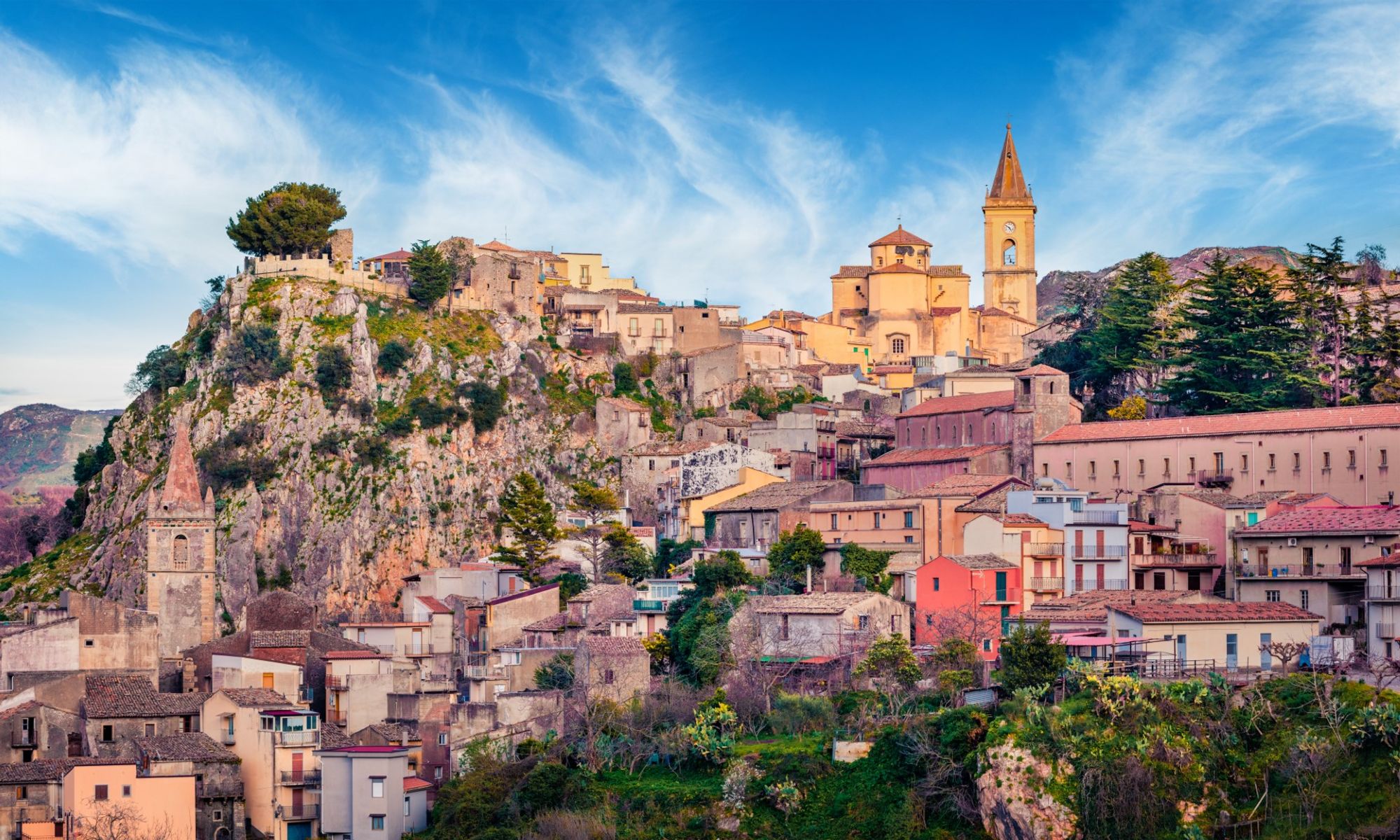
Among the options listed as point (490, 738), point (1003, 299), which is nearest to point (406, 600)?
point (490, 738)

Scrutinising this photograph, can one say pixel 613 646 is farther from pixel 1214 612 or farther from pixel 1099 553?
pixel 1214 612

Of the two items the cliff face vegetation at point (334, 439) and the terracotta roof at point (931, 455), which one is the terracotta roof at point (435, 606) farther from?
the terracotta roof at point (931, 455)

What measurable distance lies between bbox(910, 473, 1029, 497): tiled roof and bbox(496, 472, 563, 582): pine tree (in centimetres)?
1591

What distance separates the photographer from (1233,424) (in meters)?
70.2

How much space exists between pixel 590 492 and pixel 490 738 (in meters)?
27.7

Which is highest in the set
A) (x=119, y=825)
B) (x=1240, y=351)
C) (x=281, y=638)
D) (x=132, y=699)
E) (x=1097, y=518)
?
(x=1240, y=351)

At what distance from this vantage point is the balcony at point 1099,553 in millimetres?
63594

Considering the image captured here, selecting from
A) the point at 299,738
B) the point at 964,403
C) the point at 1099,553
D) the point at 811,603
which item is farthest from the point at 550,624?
the point at 964,403

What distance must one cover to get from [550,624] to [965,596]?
15076 mm

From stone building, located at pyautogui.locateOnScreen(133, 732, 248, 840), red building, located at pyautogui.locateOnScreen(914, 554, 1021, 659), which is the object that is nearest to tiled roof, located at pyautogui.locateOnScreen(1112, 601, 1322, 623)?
red building, located at pyautogui.locateOnScreen(914, 554, 1021, 659)

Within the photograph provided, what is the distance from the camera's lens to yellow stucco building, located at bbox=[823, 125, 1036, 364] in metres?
110

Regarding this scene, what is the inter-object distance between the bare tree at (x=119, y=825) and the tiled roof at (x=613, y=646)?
13760 millimetres

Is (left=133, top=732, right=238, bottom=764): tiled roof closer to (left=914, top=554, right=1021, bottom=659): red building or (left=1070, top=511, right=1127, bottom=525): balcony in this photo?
(left=914, top=554, right=1021, bottom=659): red building

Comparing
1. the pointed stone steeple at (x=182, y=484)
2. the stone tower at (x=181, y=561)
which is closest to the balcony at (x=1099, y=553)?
the stone tower at (x=181, y=561)
